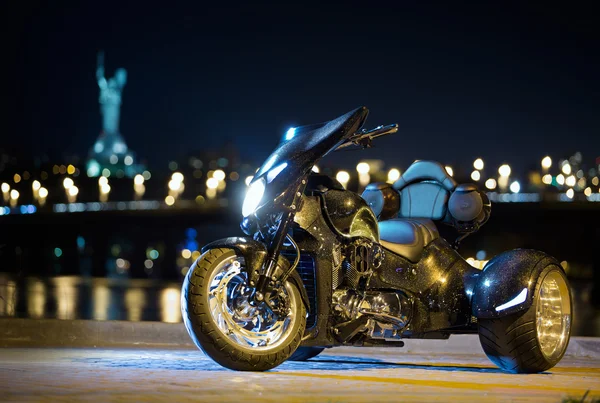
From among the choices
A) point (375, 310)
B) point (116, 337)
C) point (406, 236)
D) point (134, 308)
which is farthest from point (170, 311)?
point (375, 310)

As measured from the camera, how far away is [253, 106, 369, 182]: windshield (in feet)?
23.9

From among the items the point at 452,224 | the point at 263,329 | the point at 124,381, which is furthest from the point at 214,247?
the point at 452,224

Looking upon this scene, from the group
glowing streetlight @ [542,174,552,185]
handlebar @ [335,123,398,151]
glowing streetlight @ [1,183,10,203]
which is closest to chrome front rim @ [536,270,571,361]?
handlebar @ [335,123,398,151]

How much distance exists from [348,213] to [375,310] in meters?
0.76

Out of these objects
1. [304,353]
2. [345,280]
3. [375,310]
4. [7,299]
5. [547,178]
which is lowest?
[304,353]

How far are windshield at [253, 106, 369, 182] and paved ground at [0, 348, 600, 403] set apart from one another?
1.36 metres

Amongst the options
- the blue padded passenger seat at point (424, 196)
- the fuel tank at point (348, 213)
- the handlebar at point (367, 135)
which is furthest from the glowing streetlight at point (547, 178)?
the fuel tank at point (348, 213)

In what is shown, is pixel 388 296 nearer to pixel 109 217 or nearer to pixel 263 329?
pixel 263 329

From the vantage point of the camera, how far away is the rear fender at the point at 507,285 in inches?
312

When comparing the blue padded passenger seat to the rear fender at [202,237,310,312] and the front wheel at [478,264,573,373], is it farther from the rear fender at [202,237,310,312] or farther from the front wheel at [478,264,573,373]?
the rear fender at [202,237,310,312]

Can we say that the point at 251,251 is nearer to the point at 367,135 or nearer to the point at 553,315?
the point at 367,135

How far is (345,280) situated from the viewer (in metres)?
7.61

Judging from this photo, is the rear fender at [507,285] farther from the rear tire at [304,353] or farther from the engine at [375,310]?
the rear tire at [304,353]

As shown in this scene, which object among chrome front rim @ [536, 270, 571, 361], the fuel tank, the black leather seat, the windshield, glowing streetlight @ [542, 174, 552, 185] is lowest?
chrome front rim @ [536, 270, 571, 361]
